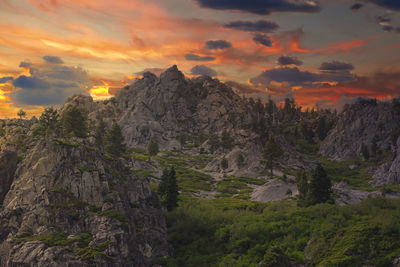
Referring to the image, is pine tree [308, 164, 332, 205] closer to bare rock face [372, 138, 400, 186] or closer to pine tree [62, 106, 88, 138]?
pine tree [62, 106, 88, 138]

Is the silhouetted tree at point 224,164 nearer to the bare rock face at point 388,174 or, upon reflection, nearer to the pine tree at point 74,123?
the bare rock face at point 388,174

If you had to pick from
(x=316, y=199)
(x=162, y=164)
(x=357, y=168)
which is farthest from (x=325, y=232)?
(x=357, y=168)

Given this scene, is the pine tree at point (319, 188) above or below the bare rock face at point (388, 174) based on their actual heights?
above

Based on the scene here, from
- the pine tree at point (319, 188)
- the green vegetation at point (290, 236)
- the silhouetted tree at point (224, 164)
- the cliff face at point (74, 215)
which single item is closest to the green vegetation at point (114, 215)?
the cliff face at point (74, 215)

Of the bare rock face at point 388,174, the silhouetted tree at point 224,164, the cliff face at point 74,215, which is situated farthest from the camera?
the silhouetted tree at point 224,164

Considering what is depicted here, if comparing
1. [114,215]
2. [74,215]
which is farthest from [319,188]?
[74,215]

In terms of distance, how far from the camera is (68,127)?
278 feet

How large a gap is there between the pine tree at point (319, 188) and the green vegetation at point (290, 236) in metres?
6.77

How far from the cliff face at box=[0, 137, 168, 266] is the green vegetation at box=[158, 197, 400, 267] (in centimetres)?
603

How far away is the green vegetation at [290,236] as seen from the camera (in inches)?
1452

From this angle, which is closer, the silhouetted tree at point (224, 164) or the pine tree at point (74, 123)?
the pine tree at point (74, 123)

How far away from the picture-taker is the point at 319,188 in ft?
216

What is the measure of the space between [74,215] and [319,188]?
49508mm

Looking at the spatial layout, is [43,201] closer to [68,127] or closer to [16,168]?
[16,168]
